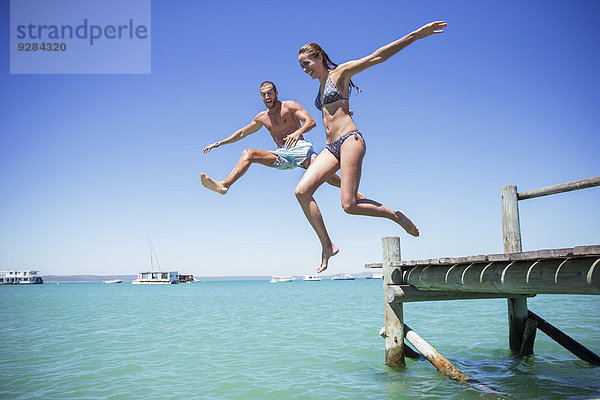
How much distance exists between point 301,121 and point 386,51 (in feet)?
5.22

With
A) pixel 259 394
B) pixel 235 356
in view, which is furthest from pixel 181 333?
pixel 259 394

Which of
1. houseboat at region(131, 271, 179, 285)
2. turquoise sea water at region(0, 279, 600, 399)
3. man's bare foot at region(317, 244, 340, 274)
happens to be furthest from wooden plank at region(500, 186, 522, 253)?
houseboat at region(131, 271, 179, 285)

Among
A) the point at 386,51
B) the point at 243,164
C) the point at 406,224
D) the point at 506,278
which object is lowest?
the point at 506,278

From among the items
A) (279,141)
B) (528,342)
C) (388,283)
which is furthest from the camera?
(528,342)

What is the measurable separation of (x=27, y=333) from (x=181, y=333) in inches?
293

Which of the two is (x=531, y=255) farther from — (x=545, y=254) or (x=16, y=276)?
(x=16, y=276)

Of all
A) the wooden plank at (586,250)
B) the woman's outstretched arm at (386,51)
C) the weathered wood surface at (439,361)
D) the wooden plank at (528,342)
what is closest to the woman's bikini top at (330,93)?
the woman's outstretched arm at (386,51)

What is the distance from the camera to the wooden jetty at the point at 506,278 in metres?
5.02

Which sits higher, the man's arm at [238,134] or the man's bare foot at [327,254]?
the man's arm at [238,134]

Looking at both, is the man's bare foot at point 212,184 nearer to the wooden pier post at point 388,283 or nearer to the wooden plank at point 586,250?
the wooden plank at point 586,250

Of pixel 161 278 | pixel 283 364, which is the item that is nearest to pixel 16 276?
pixel 161 278

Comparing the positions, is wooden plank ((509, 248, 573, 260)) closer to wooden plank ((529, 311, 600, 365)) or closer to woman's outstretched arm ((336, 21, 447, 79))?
woman's outstretched arm ((336, 21, 447, 79))

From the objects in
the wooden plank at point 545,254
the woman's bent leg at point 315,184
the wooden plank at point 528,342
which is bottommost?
the wooden plank at point 528,342

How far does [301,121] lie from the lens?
5.89 meters
